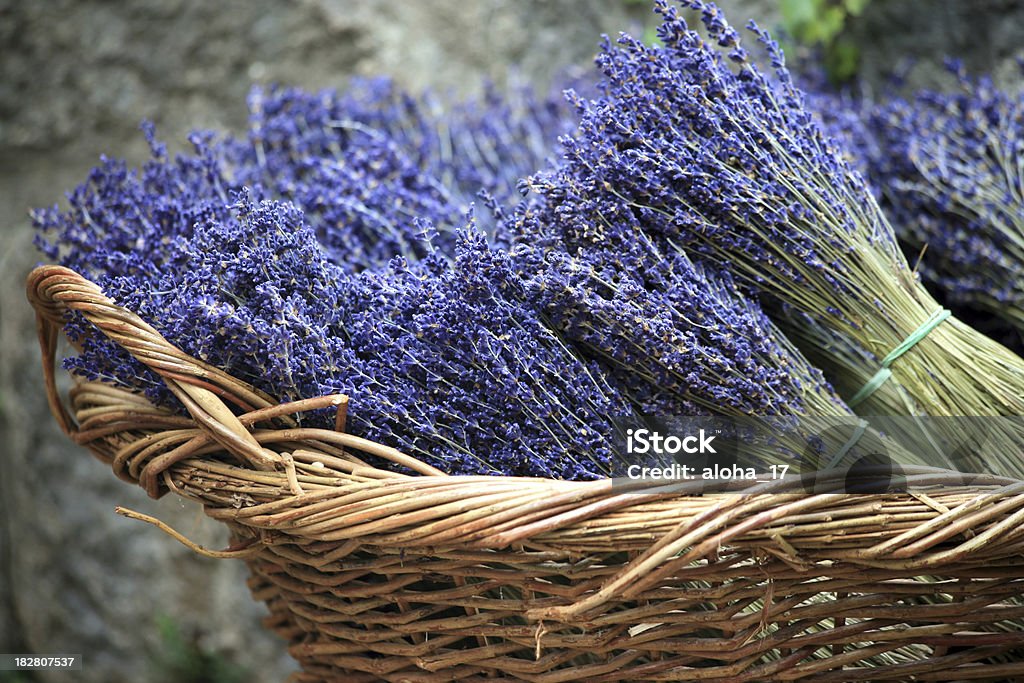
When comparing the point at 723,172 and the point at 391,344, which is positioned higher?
the point at 723,172

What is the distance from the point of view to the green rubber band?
842 millimetres

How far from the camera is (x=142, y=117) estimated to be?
160 centimetres

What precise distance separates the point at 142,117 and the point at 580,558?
1.32 m

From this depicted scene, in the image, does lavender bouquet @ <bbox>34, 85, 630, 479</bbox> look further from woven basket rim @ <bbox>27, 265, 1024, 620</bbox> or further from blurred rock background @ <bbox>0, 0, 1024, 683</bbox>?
blurred rock background @ <bbox>0, 0, 1024, 683</bbox>

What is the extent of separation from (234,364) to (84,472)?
103 centimetres

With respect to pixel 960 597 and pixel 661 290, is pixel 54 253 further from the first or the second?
pixel 960 597

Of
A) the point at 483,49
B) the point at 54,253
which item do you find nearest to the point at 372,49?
the point at 483,49

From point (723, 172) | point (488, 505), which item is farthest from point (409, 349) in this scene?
point (723, 172)

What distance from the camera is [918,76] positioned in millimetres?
1470

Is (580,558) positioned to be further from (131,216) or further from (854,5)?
(854,5)

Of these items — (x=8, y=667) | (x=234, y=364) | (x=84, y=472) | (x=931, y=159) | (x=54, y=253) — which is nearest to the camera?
(x=234, y=364)

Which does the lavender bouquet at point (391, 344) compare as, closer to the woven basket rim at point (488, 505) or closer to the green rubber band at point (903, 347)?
the woven basket rim at point (488, 505)

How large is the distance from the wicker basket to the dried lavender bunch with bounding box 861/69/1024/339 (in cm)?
46

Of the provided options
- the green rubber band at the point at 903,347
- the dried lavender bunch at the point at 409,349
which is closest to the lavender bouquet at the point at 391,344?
the dried lavender bunch at the point at 409,349
